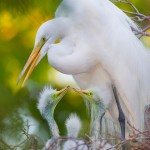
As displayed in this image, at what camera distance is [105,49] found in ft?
7.80

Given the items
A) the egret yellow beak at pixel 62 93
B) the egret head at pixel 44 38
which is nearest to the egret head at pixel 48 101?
the egret yellow beak at pixel 62 93

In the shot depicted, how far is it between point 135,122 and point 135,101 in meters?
0.11

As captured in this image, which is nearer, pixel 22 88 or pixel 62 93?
pixel 62 93

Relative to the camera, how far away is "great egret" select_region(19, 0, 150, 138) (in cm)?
234

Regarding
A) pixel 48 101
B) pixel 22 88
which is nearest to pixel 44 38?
pixel 22 88

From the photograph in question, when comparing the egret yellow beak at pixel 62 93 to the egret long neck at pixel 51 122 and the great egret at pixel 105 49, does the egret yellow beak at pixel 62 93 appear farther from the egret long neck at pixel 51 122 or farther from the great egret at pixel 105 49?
the great egret at pixel 105 49

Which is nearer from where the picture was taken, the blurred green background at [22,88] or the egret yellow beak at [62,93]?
the blurred green background at [22,88]

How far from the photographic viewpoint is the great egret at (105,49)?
234 centimetres

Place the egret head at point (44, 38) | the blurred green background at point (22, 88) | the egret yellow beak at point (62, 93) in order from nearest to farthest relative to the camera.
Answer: the blurred green background at point (22, 88) < the egret yellow beak at point (62, 93) < the egret head at point (44, 38)

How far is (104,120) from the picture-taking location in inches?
103

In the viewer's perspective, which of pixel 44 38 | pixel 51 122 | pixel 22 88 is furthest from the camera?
pixel 44 38

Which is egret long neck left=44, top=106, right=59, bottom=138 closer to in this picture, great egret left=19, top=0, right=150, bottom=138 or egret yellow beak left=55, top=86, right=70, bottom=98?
egret yellow beak left=55, top=86, right=70, bottom=98

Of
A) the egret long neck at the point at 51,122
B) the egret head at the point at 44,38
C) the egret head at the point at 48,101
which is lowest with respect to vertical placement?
the egret long neck at the point at 51,122

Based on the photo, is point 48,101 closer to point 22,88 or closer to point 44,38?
point 22,88
